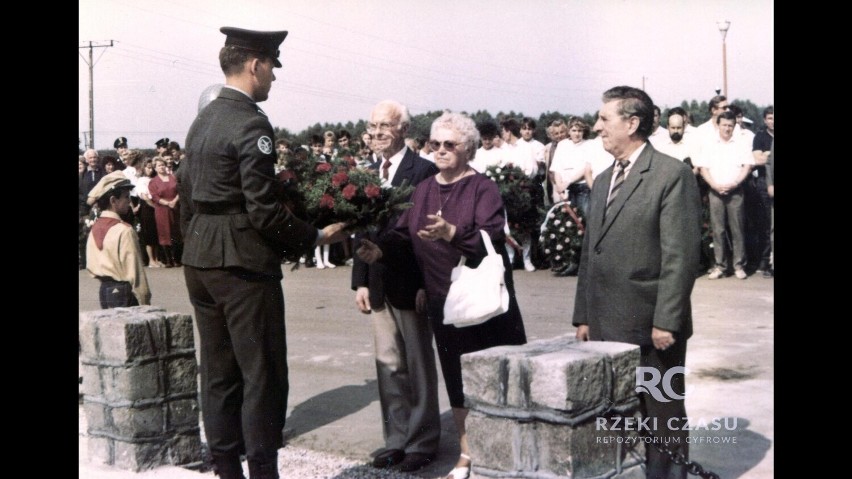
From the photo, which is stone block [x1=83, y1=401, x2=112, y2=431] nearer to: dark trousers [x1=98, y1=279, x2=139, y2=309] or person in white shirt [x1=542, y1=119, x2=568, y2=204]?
dark trousers [x1=98, y1=279, x2=139, y2=309]

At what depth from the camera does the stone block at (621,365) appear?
3900mm

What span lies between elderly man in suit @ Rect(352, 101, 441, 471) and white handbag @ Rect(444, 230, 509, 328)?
A: 671 mm

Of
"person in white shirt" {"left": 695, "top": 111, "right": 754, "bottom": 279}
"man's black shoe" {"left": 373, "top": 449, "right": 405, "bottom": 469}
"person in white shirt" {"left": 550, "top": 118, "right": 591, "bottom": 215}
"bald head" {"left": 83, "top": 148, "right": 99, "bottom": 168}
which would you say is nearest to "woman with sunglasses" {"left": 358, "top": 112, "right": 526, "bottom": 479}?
"man's black shoe" {"left": 373, "top": 449, "right": 405, "bottom": 469}

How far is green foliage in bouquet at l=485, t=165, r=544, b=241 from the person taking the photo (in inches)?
552

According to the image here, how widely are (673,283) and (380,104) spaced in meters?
2.29

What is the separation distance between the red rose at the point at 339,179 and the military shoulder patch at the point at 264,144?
62 centimetres

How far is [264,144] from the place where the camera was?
4.96 metres

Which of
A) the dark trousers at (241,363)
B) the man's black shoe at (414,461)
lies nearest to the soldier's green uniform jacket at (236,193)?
the dark trousers at (241,363)

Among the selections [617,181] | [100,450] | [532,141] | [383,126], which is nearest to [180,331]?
[100,450]

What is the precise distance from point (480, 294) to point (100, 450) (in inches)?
98.5

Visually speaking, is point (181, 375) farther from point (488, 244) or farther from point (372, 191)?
point (488, 244)

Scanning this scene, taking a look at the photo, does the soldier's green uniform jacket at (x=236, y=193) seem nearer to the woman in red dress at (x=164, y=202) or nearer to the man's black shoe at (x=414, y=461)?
the man's black shoe at (x=414, y=461)
